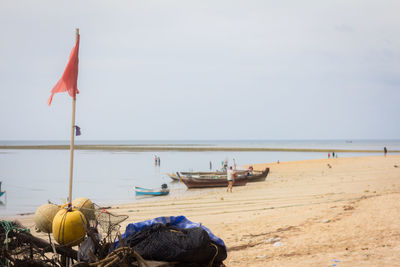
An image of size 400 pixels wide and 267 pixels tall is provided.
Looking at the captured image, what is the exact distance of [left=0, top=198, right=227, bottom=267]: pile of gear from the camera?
456 cm

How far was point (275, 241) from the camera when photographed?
913 cm

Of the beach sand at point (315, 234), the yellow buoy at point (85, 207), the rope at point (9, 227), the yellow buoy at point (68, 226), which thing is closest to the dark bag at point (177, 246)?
the yellow buoy at point (68, 226)

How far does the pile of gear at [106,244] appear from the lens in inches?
179

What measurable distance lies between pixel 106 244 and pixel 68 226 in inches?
21.9

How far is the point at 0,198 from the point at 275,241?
23898 millimetres

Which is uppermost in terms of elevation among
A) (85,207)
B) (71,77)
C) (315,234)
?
(71,77)

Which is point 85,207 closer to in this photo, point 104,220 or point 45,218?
point 104,220

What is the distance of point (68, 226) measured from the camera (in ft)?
15.7

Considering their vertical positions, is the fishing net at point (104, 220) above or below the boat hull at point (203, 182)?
above

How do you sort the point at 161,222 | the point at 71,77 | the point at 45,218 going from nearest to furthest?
the point at 161,222 → the point at 45,218 → the point at 71,77

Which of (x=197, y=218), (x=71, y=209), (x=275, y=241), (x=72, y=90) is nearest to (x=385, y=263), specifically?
(x=275, y=241)

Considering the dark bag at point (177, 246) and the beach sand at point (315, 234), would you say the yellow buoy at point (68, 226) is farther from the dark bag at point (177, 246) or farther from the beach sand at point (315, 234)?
the beach sand at point (315, 234)

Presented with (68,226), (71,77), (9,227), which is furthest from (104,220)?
(71,77)

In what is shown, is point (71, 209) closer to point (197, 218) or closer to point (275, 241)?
point (275, 241)
